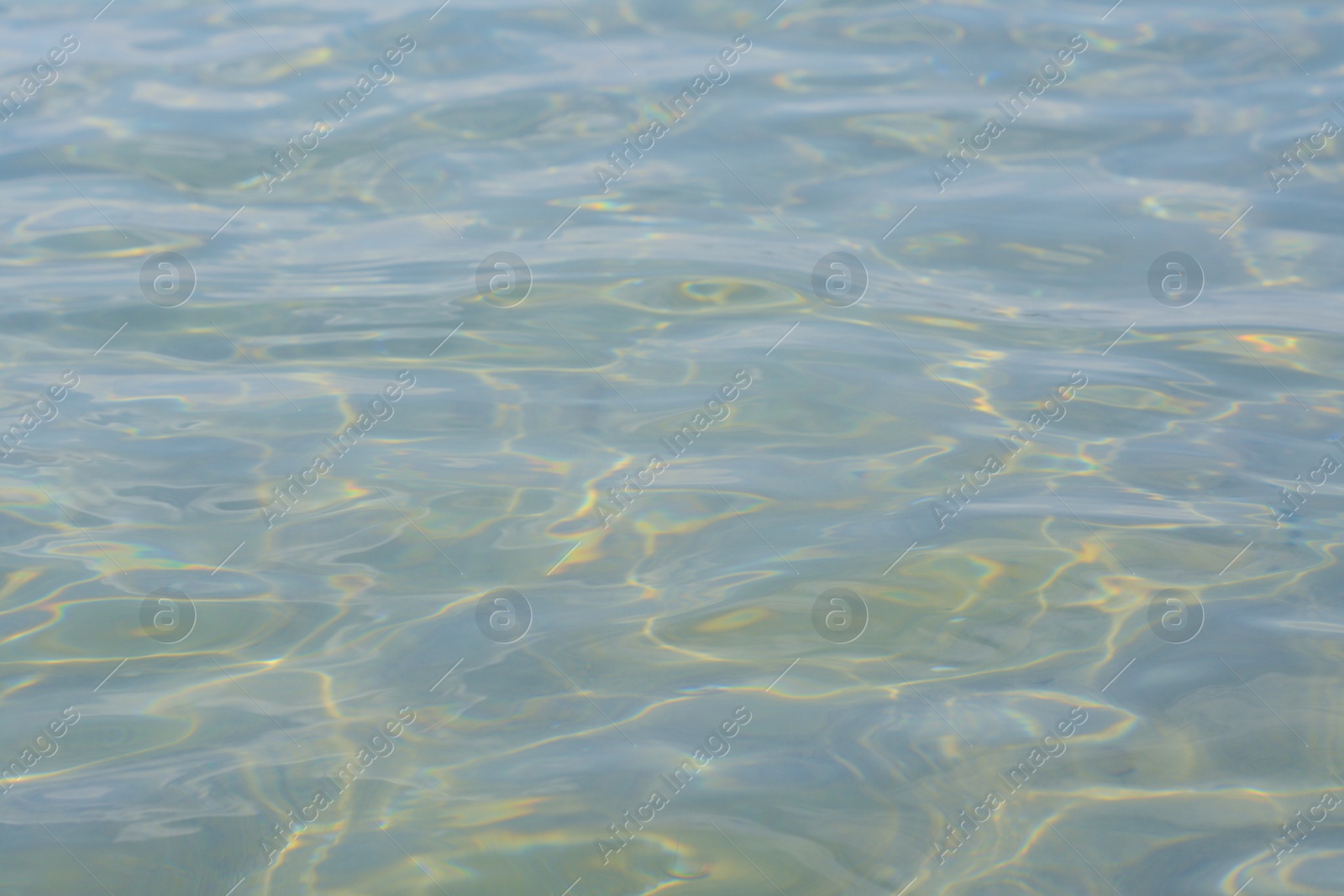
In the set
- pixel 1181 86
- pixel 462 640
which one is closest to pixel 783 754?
pixel 462 640

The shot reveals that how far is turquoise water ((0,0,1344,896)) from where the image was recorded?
6.22 ft

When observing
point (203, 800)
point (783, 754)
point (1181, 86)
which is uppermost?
point (203, 800)

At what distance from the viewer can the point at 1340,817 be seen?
189cm

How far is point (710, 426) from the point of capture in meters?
2.96

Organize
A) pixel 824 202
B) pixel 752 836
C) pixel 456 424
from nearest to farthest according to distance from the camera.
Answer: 1. pixel 752 836
2. pixel 456 424
3. pixel 824 202

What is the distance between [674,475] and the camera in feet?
9.08

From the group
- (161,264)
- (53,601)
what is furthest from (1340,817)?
(161,264)

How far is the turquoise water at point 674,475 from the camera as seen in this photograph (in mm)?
1896

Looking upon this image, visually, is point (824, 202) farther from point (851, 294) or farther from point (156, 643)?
point (156, 643)

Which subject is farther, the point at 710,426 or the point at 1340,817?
the point at 710,426

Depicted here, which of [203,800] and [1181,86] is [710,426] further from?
[1181,86]

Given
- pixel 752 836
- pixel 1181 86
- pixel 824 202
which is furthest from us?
pixel 1181 86

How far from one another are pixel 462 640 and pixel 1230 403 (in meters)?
2.03

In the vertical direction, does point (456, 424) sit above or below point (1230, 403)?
above
